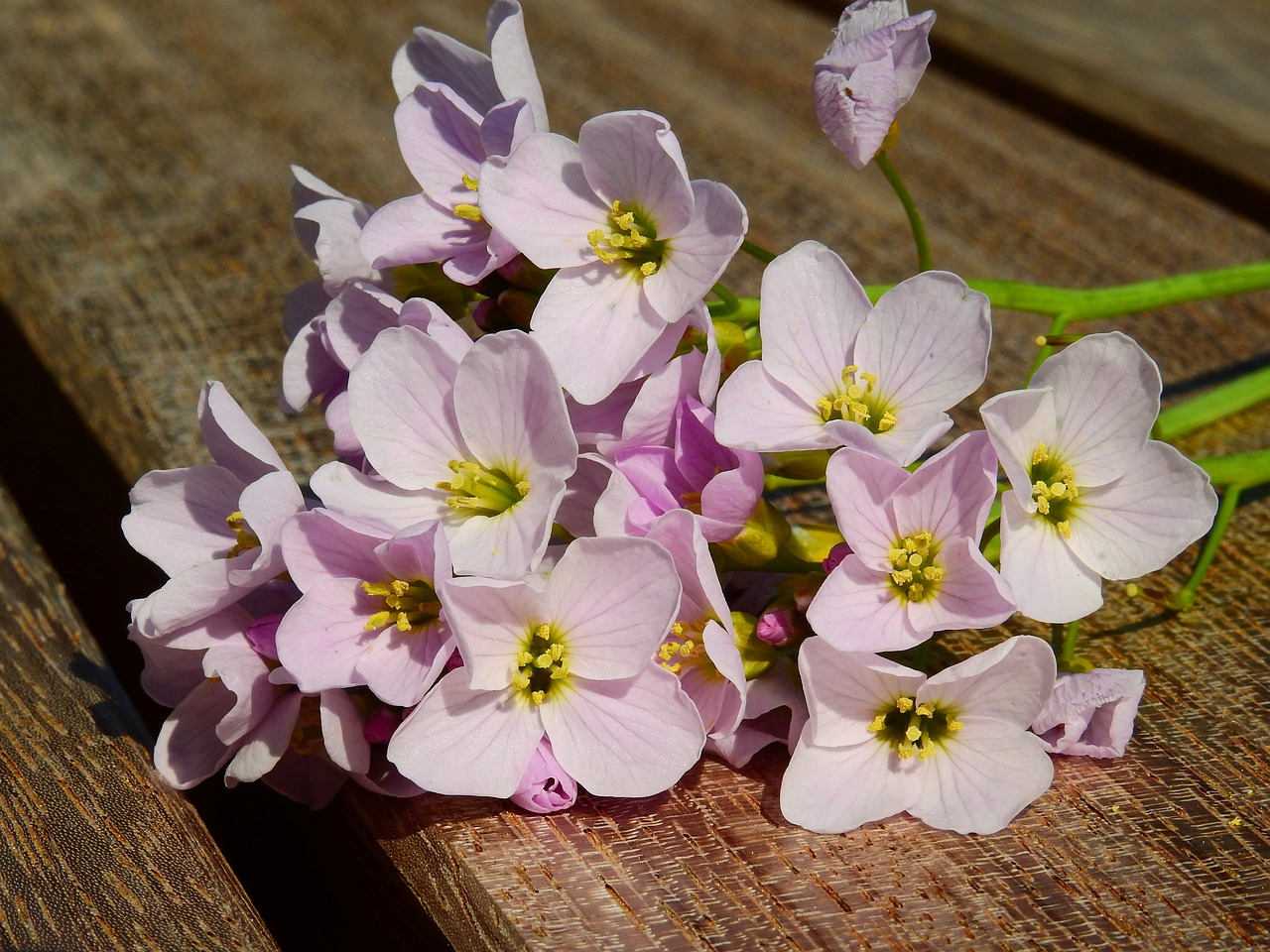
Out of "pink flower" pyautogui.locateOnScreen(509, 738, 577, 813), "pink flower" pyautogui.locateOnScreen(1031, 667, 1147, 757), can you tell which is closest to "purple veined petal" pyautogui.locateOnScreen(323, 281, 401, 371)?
"pink flower" pyautogui.locateOnScreen(509, 738, 577, 813)

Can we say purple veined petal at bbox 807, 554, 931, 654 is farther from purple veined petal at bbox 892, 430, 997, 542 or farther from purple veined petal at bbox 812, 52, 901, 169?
purple veined petal at bbox 812, 52, 901, 169

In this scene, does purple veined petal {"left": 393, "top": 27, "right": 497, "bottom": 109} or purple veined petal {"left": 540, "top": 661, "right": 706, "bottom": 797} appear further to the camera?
purple veined petal {"left": 393, "top": 27, "right": 497, "bottom": 109}

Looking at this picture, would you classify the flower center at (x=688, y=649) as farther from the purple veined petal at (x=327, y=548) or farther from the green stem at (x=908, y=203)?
the green stem at (x=908, y=203)

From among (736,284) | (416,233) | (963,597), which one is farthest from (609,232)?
(736,284)

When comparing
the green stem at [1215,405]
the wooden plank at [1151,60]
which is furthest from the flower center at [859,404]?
the wooden plank at [1151,60]

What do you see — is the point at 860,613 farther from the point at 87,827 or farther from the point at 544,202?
the point at 87,827
